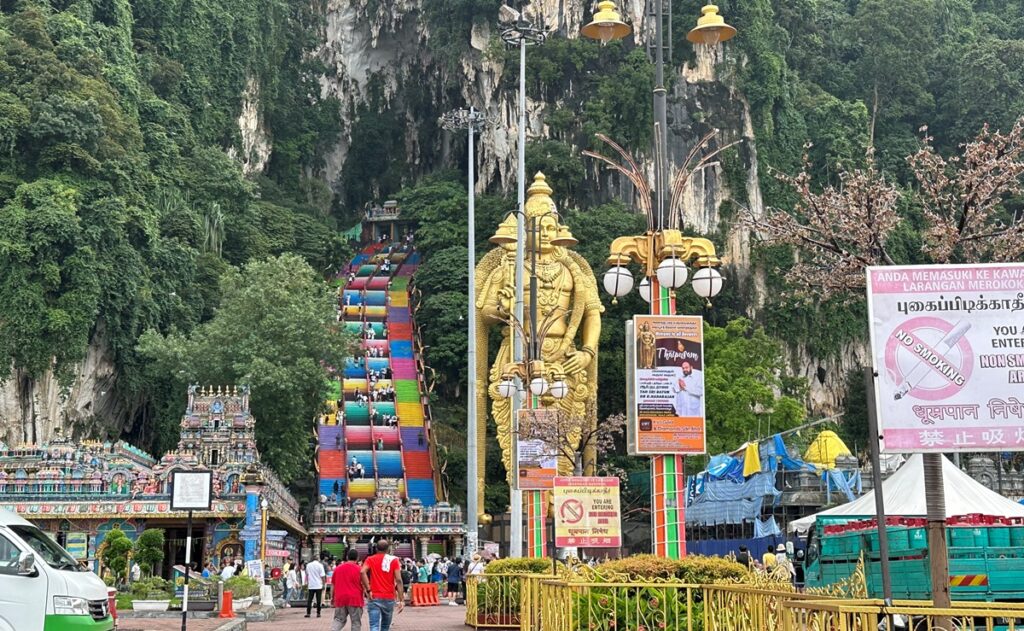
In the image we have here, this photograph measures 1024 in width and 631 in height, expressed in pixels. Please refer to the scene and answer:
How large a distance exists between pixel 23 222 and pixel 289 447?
31.4 feet

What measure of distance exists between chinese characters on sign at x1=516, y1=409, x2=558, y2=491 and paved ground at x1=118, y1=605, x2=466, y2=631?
2318 millimetres

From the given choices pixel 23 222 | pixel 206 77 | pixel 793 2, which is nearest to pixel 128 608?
pixel 23 222

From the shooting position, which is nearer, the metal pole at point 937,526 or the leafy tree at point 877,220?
the metal pole at point 937,526

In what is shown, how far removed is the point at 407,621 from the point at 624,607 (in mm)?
9626

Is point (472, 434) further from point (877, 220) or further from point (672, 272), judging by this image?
point (877, 220)

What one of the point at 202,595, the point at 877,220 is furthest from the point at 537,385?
the point at 877,220

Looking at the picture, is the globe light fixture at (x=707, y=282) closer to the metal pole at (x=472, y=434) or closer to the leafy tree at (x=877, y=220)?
the leafy tree at (x=877, y=220)

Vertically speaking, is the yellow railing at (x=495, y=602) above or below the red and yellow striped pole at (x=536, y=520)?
below

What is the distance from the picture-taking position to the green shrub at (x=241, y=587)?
21669 millimetres

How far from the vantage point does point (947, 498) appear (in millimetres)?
16188

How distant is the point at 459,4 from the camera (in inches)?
2180

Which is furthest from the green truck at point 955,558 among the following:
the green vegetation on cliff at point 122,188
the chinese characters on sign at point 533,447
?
the green vegetation on cliff at point 122,188

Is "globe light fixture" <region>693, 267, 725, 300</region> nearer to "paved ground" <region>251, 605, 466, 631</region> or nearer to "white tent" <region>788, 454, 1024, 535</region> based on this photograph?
"white tent" <region>788, 454, 1024, 535</region>

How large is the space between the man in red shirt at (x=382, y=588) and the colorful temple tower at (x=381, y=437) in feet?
31.8
